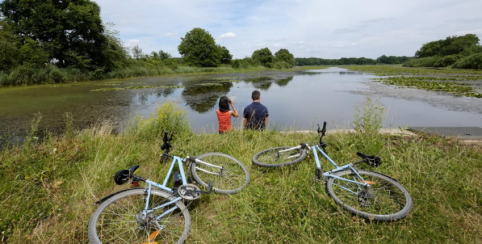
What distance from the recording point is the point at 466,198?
9.78ft

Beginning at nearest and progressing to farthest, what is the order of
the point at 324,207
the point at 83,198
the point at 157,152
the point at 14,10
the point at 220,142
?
the point at 324,207, the point at 83,198, the point at 157,152, the point at 220,142, the point at 14,10

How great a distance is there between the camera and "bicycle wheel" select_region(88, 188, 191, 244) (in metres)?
2.45

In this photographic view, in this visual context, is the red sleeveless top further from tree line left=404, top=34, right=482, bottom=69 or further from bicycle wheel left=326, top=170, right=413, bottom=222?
tree line left=404, top=34, right=482, bottom=69

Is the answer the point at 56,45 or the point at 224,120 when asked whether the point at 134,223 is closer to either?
the point at 224,120

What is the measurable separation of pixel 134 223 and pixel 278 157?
101 inches

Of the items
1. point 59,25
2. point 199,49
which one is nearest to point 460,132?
point 59,25

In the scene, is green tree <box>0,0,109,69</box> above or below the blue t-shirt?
above

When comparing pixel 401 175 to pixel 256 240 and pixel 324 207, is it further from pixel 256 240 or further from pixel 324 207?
pixel 256 240

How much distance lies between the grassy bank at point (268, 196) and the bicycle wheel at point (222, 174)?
0.64ft

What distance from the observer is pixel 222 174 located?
3.64m

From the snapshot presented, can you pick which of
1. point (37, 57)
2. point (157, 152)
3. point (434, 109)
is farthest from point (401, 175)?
point (37, 57)

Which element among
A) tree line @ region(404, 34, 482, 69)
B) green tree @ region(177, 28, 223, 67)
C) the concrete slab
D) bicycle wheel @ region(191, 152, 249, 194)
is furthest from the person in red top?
green tree @ region(177, 28, 223, 67)

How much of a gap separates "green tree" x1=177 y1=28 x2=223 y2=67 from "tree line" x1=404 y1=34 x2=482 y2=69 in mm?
56713

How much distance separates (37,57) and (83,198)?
29880mm
